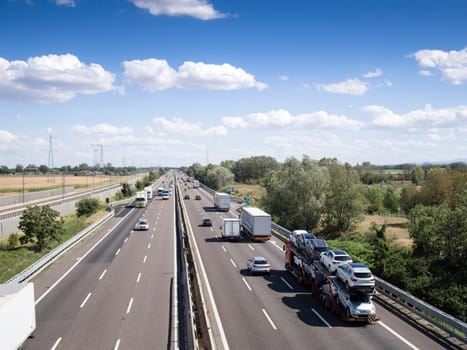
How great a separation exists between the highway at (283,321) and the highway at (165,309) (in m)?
0.05

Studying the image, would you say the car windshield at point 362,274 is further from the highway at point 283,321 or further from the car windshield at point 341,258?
the car windshield at point 341,258

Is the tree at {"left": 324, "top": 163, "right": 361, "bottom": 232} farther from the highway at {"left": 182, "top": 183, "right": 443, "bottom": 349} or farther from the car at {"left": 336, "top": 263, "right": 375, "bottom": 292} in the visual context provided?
the car at {"left": 336, "top": 263, "right": 375, "bottom": 292}

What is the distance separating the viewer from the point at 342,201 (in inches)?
2322

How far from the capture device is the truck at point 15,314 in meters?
14.9

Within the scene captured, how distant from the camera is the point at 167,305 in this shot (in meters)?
23.7

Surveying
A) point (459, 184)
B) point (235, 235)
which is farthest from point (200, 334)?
point (459, 184)

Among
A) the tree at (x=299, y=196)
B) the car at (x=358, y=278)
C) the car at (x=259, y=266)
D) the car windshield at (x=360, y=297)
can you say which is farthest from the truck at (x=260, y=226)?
the car windshield at (x=360, y=297)

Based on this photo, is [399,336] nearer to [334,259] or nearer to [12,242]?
[334,259]

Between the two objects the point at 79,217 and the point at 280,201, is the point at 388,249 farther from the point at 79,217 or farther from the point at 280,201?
the point at 79,217

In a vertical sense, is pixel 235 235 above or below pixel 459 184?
below

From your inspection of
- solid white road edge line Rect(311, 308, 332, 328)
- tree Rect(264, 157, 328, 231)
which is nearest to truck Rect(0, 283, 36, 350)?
solid white road edge line Rect(311, 308, 332, 328)

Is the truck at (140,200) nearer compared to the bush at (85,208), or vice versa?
the bush at (85,208)

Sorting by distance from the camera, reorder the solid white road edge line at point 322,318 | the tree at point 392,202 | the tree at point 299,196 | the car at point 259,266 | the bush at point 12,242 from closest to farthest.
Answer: the solid white road edge line at point 322,318, the car at point 259,266, the bush at point 12,242, the tree at point 299,196, the tree at point 392,202

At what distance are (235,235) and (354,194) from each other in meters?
22.2
